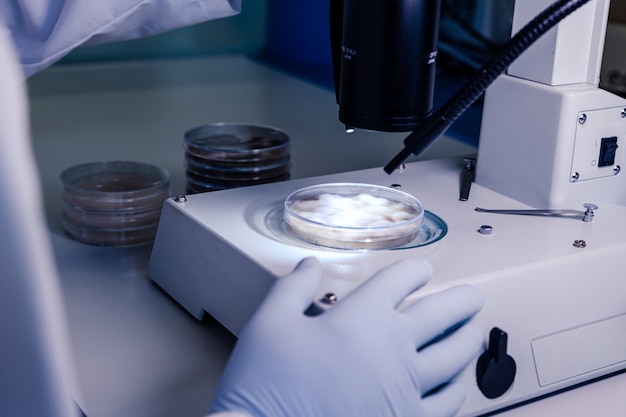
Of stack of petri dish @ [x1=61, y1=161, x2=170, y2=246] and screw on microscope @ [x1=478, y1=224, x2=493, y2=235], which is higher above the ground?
screw on microscope @ [x1=478, y1=224, x2=493, y2=235]

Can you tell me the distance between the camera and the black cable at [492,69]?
2.83 ft

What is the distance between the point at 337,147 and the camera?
188 cm

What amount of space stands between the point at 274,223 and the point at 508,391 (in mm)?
386

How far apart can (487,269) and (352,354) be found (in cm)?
25

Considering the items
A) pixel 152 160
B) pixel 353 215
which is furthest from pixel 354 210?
pixel 152 160

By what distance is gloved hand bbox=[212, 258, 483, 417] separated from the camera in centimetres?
77

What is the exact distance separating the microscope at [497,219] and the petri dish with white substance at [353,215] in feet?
0.06

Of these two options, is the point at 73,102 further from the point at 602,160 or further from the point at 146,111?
the point at 602,160

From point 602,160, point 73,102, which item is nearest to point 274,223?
point 602,160

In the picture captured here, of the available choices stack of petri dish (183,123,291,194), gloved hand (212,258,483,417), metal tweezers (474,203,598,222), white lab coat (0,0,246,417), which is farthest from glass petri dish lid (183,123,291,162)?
white lab coat (0,0,246,417)

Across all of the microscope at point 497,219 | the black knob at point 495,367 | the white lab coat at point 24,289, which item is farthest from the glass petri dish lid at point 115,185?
the white lab coat at point 24,289

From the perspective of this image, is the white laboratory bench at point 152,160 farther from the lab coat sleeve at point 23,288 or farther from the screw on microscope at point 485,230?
the lab coat sleeve at point 23,288

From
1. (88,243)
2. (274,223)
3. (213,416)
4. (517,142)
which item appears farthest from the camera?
(88,243)

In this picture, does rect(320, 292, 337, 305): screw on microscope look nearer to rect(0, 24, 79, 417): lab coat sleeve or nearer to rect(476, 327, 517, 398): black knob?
rect(476, 327, 517, 398): black knob
